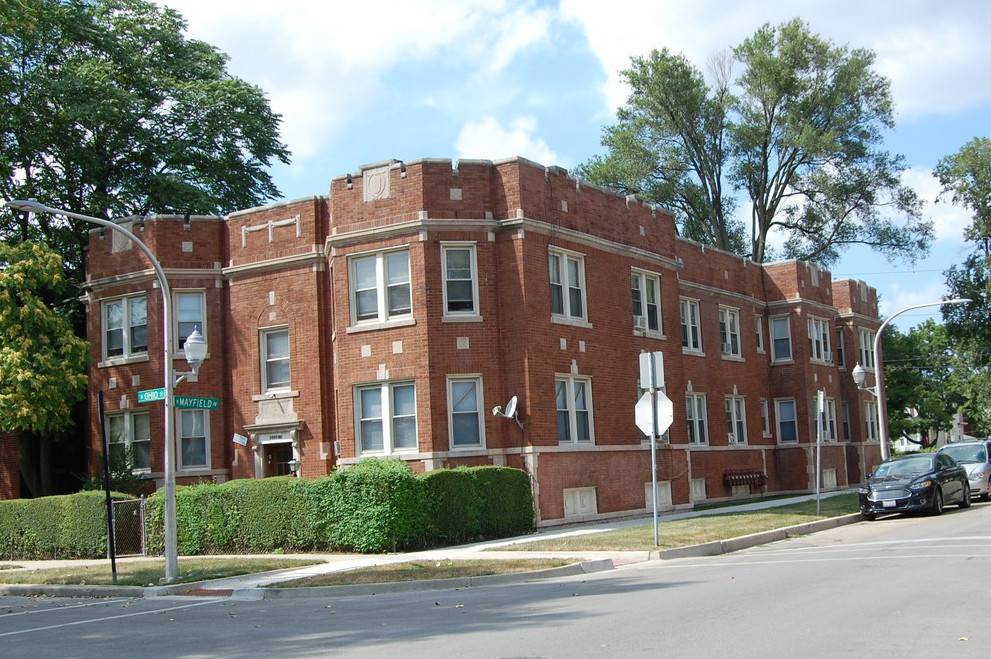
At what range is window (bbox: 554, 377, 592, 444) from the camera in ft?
80.8

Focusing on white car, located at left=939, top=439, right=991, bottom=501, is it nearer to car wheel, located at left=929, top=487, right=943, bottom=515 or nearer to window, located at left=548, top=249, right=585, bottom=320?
car wheel, located at left=929, top=487, right=943, bottom=515

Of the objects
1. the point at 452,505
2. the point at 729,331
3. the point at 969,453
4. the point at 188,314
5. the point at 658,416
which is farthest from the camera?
the point at 729,331

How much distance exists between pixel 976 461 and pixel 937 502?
6113mm

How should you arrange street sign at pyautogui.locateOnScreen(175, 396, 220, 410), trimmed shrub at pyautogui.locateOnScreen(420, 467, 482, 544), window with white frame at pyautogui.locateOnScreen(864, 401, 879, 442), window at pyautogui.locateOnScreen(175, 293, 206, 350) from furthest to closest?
window with white frame at pyautogui.locateOnScreen(864, 401, 879, 442) → window at pyautogui.locateOnScreen(175, 293, 206, 350) → trimmed shrub at pyautogui.locateOnScreen(420, 467, 482, 544) → street sign at pyautogui.locateOnScreen(175, 396, 220, 410)

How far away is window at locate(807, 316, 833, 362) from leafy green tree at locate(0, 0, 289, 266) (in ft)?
68.9

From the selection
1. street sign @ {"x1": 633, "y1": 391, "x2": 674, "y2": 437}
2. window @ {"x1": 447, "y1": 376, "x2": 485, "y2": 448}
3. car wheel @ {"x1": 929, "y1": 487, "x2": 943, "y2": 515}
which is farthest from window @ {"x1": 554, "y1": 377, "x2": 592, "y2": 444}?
car wheel @ {"x1": 929, "y1": 487, "x2": 943, "y2": 515}

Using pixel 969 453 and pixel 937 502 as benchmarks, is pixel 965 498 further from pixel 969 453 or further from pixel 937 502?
pixel 969 453

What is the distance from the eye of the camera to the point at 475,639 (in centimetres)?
977

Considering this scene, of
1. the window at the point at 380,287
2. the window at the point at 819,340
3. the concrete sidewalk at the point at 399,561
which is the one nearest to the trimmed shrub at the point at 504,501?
the concrete sidewalk at the point at 399,561


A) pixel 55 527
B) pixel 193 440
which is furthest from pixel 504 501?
pixel 55 527

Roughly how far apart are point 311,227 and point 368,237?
10.5 feet

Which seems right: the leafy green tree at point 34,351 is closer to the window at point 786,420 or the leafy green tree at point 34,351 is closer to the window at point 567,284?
the window at point 567,284

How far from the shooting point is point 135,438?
2823cm

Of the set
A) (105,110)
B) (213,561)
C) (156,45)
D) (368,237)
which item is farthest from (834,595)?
(156,45)
